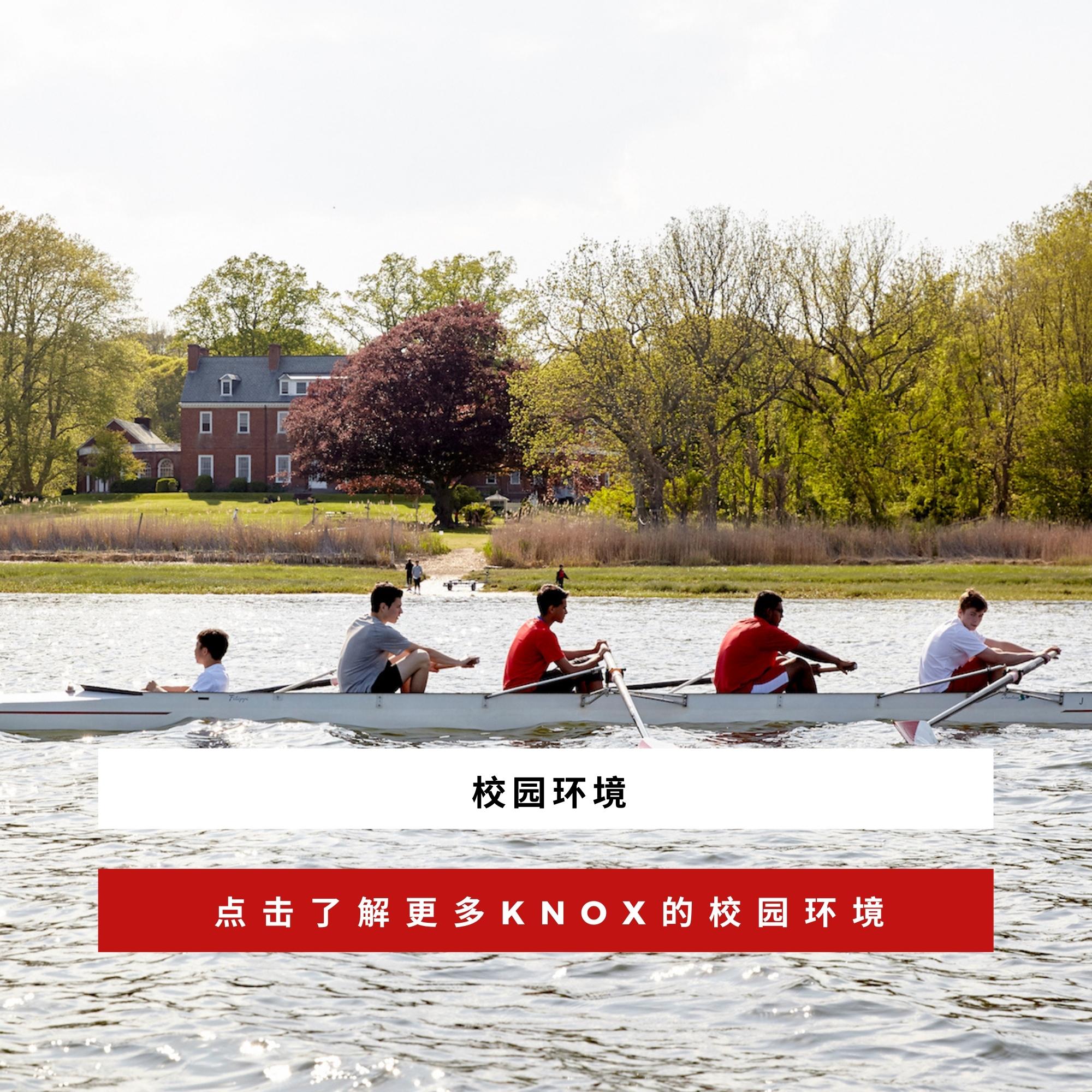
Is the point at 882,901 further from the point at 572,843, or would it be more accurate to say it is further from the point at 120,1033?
the point at 120,1033

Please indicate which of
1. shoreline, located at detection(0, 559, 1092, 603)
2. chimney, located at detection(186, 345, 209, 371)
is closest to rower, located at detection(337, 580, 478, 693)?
shoreline, located at detection(0, 559, 1092, 603)

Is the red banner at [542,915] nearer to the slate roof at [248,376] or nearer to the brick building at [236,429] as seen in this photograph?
the brick building at [236,429]

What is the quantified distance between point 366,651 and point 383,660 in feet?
0.71

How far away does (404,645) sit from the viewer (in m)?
13.3

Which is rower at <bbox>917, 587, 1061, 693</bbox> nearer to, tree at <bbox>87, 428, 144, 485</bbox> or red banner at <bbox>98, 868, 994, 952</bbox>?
red banner at <bbox>98, 868, 994, 952</bbox>

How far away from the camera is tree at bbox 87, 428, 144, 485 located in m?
77.2

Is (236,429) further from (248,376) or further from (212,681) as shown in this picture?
(212,681)

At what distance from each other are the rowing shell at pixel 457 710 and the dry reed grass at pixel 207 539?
24297 millimetres

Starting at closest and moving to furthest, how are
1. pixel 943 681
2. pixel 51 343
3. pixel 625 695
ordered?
pixel 625 695, pixel 943 681, pixel 51 343

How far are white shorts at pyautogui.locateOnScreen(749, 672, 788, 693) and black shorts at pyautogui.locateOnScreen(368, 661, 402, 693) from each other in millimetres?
3270

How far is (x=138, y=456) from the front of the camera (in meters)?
86.6

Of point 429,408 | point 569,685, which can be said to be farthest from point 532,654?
point 429,408

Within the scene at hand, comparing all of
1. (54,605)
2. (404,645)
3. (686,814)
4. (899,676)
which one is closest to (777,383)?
(54,605)

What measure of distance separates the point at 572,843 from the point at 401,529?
3161 centimetres
